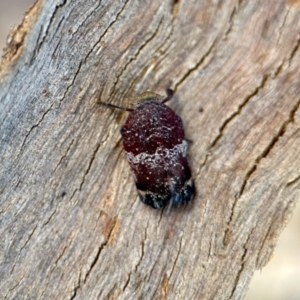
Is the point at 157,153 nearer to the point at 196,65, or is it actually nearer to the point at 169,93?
the point at 169,93

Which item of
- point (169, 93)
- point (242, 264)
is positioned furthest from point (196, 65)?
point (242, 264)

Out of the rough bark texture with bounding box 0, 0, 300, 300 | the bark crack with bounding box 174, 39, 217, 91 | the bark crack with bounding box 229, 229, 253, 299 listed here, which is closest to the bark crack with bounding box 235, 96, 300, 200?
the rough bark texture with bounding box 0, 0, 300, 300

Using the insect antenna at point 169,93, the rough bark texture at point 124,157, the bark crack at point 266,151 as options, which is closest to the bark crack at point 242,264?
the rough bark texture at point 124,157

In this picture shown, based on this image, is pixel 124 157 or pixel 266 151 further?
pixel 124 157

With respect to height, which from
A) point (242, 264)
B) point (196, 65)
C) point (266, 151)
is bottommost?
point (242, 264)

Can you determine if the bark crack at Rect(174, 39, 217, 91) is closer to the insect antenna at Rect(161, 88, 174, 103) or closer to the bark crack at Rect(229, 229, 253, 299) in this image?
the insect antenna at Rect(161, 88, 174, 103)

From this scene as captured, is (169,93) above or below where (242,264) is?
above
